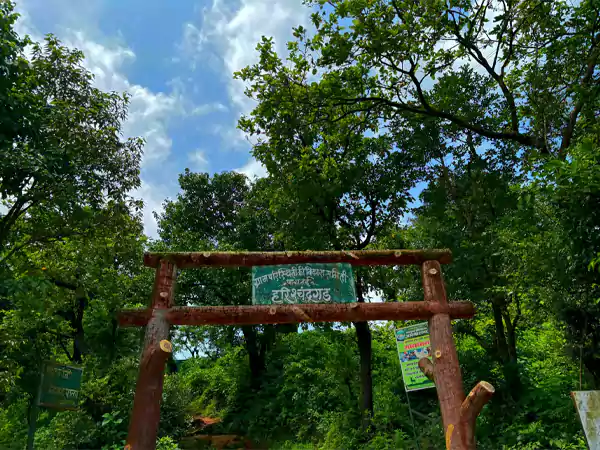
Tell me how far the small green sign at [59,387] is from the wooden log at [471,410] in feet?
17.5

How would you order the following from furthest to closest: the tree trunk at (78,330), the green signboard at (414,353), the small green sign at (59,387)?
the tree trunk at (78,330) < the green signboard at (414,353) < the small green sign at (59,387)

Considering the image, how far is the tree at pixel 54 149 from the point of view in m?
6.53

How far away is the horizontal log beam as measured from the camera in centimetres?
489

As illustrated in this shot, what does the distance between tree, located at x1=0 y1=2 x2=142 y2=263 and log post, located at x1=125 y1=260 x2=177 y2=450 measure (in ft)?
10.5

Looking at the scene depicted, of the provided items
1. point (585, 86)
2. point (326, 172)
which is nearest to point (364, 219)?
point (326, 172)

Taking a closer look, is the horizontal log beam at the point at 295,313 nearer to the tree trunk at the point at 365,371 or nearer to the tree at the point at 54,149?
the tree at the point at 54,149

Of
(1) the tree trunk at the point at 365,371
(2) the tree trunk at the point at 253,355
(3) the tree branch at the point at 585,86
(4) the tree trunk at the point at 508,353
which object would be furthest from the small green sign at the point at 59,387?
(2) the tree trunk at the point at 253,355

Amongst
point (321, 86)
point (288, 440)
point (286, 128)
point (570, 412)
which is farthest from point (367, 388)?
point (321, 86)

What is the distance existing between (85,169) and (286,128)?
457 cm

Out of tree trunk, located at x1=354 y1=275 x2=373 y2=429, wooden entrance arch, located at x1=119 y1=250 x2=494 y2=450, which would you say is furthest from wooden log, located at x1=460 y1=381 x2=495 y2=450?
tree trunk, located at x1=354 y1=275 x2=373 y2=429

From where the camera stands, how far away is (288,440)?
42.9ft

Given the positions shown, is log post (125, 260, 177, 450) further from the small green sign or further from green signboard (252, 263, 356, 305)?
the small green sign

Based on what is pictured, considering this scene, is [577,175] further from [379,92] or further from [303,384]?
[303,384]

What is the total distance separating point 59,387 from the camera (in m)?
6.03
